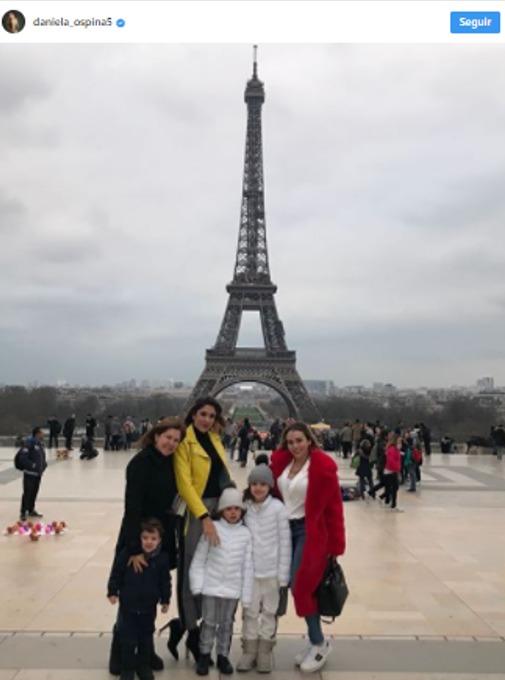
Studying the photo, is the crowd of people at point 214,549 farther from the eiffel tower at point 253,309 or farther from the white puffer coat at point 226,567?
the eiffel tower at point 253,309

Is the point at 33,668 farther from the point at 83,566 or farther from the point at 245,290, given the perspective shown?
the point at 245,290

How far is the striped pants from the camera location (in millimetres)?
4719

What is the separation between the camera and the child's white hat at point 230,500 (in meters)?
4.74

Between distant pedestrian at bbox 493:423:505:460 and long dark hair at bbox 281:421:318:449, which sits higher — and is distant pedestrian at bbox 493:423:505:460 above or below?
below

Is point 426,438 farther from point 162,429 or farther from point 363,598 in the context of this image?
point 162,429

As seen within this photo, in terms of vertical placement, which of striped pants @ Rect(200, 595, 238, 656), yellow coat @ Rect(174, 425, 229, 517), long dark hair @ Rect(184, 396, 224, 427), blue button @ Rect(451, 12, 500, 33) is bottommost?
striped pants @ Rect(200, 595, 238, 656)

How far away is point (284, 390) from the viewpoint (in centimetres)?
6184

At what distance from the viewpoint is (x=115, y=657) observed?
4.75m

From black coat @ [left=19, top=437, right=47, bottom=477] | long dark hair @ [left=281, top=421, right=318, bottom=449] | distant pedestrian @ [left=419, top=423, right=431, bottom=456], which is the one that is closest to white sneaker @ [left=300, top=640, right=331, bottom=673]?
long dark hair @ [left=281, top=421, right=318, bottom=449]

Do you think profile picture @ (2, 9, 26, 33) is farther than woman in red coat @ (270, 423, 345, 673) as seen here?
No

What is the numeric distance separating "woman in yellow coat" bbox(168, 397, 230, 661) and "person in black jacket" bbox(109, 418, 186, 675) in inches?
3.4

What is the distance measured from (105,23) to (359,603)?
5221 millimetres

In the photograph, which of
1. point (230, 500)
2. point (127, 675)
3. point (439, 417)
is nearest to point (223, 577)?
point (230, 500)

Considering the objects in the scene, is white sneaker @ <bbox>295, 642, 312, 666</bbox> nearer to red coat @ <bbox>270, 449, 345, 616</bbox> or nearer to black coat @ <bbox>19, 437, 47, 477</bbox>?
red coat @ <bbox>270, 449, 345, 616</bbox>
